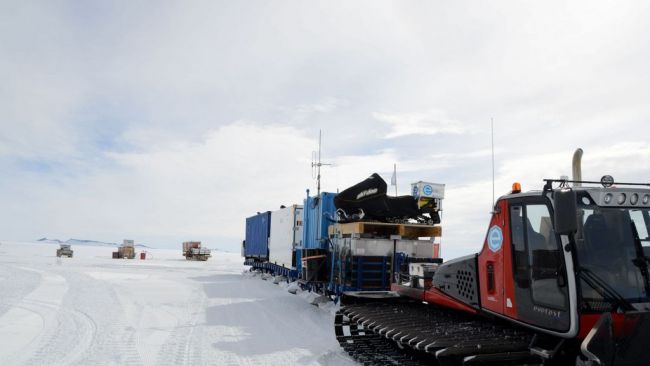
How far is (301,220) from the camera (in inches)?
649

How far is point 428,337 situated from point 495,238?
1.25m

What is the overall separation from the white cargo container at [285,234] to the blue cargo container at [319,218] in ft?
5.43

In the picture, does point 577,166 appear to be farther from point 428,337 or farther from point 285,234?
point 285,234

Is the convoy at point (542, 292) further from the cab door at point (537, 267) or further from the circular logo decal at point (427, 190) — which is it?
the circular logo decal at point (427, 190)

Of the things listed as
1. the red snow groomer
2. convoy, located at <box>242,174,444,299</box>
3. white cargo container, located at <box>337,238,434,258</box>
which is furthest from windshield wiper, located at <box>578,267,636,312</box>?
white cargo container, located at <box>337,238,434,258</box>

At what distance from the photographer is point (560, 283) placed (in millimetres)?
4156

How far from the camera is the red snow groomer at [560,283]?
3.92 meters

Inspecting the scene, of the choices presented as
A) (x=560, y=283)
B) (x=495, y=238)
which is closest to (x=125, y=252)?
(x=495, y=238)

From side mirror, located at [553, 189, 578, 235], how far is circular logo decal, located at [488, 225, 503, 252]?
3.51 feet

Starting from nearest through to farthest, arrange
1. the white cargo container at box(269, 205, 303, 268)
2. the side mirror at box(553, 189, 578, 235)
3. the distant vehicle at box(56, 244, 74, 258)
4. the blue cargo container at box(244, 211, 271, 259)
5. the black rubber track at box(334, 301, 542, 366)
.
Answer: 1. the side mirror at box(553, 189, 578, 235)
2. the black rubber track at box(334, 301, 542, 366)
3. the white cargo container at box(269, 205, 303, 268)
4. the blue cargo container at box(244, 211, 271, 259)
5. the distant vehicle at box(56, 244, 74, 258)

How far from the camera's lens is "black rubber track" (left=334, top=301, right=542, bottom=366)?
442 cm

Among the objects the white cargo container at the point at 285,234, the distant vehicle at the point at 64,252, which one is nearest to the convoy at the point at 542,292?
the white cargo container at the point at 285,234

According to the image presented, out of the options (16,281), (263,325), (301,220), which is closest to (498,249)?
(263,325)

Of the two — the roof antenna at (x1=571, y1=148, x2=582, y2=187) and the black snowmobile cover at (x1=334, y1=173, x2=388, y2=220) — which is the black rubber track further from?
the black snowmobile cover at (x1=334, y1=173, x2=388, y2=220)
